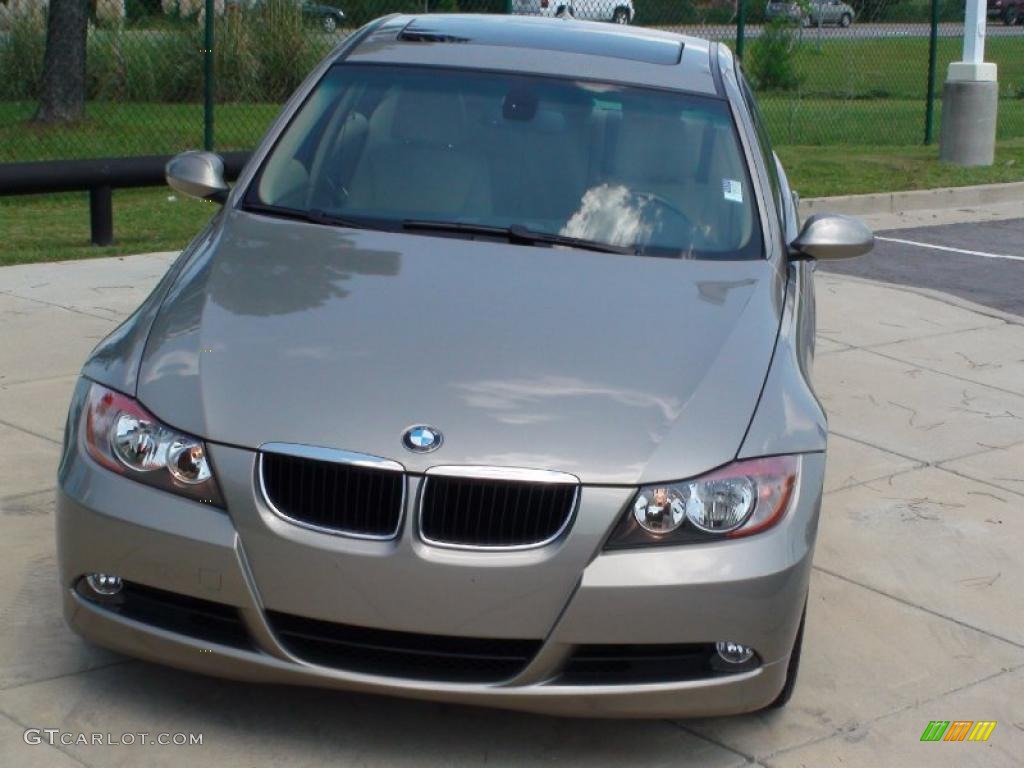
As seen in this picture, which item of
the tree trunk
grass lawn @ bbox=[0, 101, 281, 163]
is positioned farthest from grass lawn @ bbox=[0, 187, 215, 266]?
the tree trunk

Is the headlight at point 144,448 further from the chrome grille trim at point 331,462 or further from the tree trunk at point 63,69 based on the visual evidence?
the tree trunk at point 63,69

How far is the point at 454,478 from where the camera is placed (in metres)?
3.69

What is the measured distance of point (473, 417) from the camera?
12.6 feet

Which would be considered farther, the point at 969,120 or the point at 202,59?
the point at 202,59

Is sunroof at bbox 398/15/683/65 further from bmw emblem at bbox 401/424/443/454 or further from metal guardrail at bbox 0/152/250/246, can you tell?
metal guardrail at bbox 0/152/250/246

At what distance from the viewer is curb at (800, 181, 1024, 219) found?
1334 cm

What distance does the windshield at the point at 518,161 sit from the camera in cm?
506

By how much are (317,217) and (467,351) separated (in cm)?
115

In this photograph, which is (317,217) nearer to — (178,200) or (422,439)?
(422,439)

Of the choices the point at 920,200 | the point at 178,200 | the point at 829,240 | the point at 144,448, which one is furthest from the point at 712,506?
the point at 920,200

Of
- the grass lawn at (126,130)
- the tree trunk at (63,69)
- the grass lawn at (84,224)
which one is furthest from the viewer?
the tree trunk at (63,69)

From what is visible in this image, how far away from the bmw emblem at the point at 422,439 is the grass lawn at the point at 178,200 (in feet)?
22.1

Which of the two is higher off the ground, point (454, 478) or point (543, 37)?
point (543, 37)

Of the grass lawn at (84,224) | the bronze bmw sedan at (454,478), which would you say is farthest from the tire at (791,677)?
the grass lawn at (84,224)
